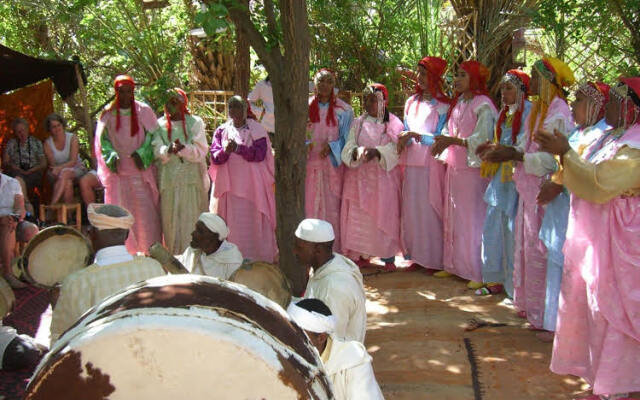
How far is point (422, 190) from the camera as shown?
7.70 meters

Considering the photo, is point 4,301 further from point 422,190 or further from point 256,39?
point 422,190

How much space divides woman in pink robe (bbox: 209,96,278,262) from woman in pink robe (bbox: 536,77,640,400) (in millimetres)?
3918

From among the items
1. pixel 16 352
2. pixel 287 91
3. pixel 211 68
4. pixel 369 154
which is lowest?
pixel 16 352

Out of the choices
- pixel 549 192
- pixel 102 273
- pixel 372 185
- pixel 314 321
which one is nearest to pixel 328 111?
pixel 372 185

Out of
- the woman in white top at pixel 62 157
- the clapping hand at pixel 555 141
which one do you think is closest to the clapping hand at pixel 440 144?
the clapping hand at pixel 555 141

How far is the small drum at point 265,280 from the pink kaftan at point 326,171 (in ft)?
10.4

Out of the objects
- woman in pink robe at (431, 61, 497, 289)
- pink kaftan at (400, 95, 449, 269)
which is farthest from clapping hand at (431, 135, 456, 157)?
pink kaftan at (400, 95, 449, 269)

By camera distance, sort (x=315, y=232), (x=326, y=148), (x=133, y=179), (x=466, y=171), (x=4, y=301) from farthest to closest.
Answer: (x=133, y=179)
(x=326, y=148)
(x=466, y=171)
(x=4, y=301)
(x=315, y=232)

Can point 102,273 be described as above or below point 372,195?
above

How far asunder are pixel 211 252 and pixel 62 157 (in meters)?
4.79

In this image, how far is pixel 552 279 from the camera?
17.4 ft

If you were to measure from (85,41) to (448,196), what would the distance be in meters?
10.5

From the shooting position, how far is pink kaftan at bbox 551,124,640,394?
166 inches

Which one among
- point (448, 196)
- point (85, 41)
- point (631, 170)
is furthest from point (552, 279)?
point (85, 41)
